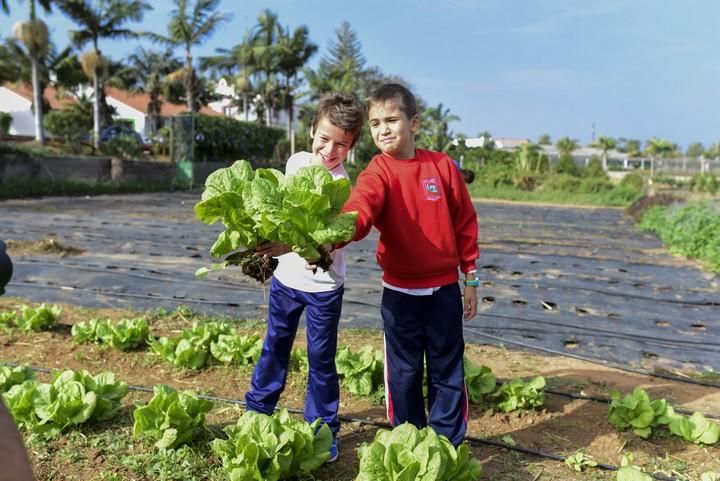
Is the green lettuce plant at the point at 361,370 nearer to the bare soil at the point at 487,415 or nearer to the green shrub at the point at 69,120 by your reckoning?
the bare soil at the point at 487,415

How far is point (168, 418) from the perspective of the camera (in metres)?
2.70

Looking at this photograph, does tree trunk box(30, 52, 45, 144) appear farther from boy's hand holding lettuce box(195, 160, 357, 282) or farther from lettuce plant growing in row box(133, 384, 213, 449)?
boy's hand holding lettuce box(195, 160, 357, 282)

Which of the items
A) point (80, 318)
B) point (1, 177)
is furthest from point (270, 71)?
point (80, 318)

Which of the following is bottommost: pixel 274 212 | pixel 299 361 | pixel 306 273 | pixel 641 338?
pixel 641 338

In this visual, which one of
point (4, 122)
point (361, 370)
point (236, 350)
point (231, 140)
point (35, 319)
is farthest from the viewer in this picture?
point (4, 122)

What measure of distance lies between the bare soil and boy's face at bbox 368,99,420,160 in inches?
54.8

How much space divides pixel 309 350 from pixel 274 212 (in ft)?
3.55

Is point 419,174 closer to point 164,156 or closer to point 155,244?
point 155,244

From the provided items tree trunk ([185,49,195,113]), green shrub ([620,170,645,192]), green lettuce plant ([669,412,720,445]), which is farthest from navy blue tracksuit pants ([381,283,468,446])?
tree trunk ([185,49,195,113])

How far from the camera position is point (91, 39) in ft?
99.2

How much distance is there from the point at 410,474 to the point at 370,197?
99 cm

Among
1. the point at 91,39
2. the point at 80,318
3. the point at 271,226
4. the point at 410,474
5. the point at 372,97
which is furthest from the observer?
the point at 91,39

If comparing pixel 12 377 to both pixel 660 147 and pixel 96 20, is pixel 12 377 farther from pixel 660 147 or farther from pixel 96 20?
pixel 660 147

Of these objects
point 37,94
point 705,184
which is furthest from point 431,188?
point 705,184
